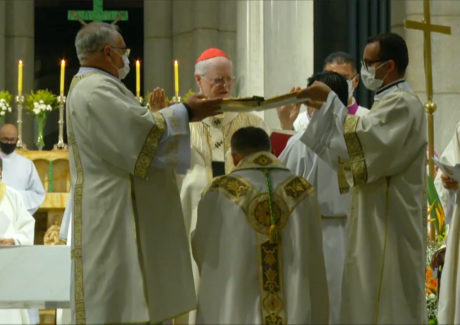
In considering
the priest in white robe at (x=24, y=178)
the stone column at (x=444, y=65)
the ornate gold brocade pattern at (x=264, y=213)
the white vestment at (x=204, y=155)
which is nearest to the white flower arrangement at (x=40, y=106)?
the priest in white robe at (x=24, y=178)

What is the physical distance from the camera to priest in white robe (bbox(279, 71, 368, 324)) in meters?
5.64

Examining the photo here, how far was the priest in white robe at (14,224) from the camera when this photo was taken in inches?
363

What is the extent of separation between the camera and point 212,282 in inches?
201

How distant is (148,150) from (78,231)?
1.72 feet

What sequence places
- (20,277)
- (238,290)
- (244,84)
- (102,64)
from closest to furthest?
(238,290) → (102,64) → (20,277) → (244,84)

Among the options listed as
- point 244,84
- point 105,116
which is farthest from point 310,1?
point 105,116

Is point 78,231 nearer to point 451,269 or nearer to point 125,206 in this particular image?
point 125,206

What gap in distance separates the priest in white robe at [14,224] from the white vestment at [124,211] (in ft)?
13.4

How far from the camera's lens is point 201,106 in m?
5.26

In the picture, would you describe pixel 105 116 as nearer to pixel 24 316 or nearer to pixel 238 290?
pixel 238 290

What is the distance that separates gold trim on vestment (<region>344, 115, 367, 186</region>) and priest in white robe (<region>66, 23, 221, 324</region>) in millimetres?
650

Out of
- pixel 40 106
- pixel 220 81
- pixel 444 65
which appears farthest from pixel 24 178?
→ pixel 220 81

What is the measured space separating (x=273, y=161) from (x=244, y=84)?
647cm

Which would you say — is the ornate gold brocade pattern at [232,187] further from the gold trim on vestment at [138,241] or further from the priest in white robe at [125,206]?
the gold trim on vestment at [138,241]
